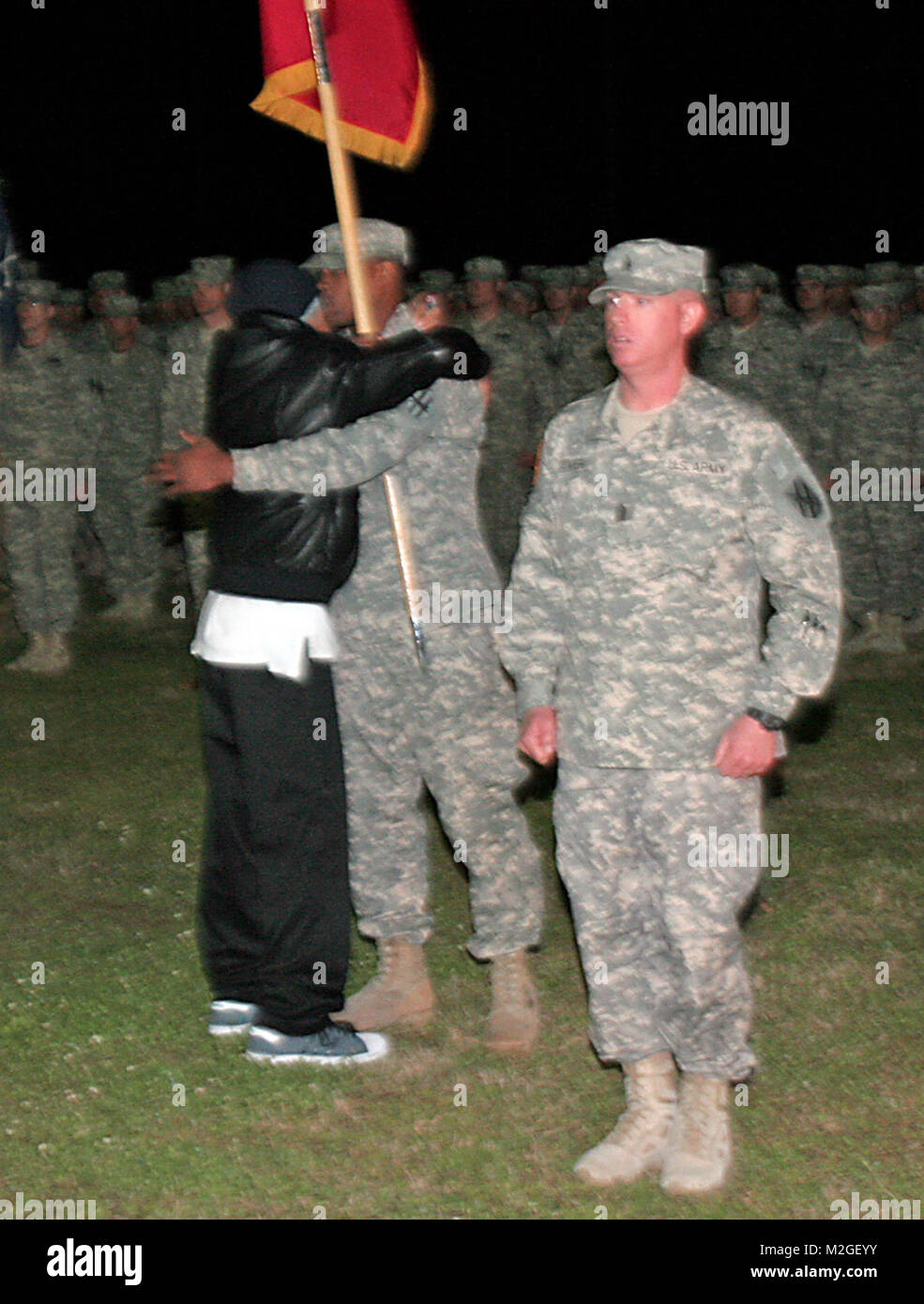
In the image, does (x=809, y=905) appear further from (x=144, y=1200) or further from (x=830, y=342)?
(x=830, y=342)

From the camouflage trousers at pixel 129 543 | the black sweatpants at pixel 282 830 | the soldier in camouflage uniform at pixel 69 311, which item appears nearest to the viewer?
the black sweatpants at pixel 282 830

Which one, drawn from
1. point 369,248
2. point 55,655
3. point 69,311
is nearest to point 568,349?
point 69,311

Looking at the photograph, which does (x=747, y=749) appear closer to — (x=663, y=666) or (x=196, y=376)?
(x=663, y=666)

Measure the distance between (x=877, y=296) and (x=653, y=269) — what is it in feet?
26.6

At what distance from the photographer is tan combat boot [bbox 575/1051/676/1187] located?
14.4 feet

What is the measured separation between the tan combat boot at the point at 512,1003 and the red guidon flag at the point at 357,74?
7.94 feet

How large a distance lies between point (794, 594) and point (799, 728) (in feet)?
17.9

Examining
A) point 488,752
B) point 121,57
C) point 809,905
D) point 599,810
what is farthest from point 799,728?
point 121,57

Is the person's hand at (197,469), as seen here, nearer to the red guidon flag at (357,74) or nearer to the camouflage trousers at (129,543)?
the red guidon flag at (357,74)

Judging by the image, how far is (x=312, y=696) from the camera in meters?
4.95

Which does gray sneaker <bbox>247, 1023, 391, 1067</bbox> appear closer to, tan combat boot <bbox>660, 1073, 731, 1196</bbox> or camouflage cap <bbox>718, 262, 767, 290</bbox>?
tan combat boot <bbox>660, 1073, 731, 1196</bbox>

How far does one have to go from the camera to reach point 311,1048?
518 cm

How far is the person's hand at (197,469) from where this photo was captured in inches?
185

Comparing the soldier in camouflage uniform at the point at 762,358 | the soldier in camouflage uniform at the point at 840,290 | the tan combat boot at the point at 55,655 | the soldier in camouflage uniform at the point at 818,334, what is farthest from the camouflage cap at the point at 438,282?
the tan combat boot at the point at 55,655
